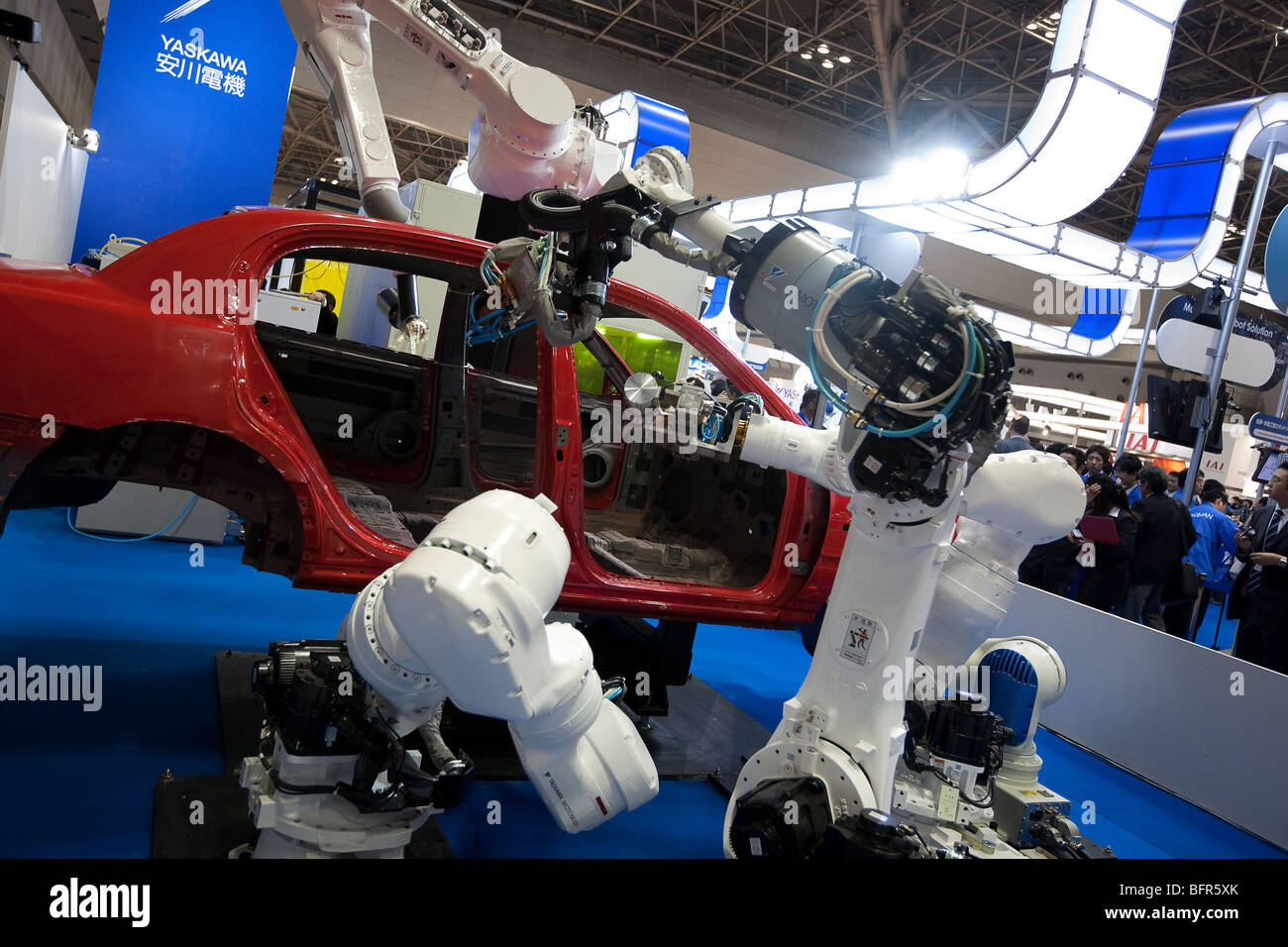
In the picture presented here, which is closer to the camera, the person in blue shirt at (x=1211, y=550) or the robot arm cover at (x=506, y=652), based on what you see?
the robot arm cover at (x=506, y=652)

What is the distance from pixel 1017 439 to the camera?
7.52 meters

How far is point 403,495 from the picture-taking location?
14.6ft

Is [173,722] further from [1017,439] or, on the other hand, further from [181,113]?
[1017,439]

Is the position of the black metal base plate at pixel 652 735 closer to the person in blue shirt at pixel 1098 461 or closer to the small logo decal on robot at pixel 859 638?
the small logo decal on robot at pixel 859 638

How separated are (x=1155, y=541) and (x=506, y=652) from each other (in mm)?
6811

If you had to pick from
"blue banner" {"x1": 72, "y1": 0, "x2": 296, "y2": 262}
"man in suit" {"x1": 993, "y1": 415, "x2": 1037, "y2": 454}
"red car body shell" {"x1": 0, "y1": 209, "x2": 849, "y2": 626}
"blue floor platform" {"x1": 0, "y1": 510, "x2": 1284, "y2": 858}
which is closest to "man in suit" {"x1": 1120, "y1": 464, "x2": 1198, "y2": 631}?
"man in suit" {"x1": 993, "y1": 415, "x2": 1037, "y2": 454}

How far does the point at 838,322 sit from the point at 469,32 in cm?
291

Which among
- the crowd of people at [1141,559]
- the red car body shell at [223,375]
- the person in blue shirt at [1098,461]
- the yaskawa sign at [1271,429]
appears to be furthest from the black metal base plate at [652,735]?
the yaskawa sign at [1271,429]

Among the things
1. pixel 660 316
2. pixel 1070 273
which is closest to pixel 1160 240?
pixel 1070 273

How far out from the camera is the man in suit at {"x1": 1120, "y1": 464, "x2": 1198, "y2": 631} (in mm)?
6977

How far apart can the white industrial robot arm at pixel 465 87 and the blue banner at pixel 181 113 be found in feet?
10.9

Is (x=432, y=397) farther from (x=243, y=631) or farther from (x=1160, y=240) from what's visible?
(x=1160, y=240)

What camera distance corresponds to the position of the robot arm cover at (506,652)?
70.4 inches

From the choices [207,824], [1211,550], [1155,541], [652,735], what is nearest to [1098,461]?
[1155,541]
